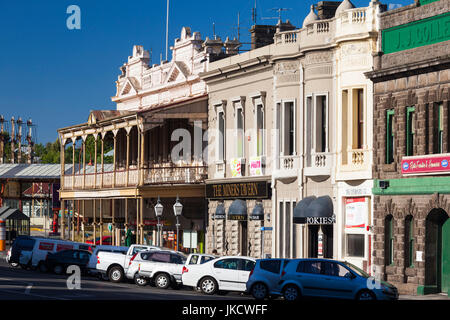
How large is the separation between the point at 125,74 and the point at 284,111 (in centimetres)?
2550

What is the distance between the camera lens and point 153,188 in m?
55.6

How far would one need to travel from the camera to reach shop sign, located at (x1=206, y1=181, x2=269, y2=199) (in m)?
48.9

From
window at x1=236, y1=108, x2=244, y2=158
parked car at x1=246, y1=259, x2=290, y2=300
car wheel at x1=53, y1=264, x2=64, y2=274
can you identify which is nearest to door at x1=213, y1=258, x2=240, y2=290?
parked car at x1=246, y1=259, x2=290, y2=300

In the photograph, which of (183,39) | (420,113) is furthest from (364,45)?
(183,39)

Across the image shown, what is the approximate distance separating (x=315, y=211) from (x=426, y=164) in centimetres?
658

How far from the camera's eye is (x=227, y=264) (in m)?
38.9

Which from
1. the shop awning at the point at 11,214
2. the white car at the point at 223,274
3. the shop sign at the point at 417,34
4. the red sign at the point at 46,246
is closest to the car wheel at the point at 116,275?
the white car at the point at 223,274

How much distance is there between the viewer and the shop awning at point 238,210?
50.5m

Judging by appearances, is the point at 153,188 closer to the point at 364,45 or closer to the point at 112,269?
the point at 112,269

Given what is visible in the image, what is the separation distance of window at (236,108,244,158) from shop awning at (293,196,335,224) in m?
7.38

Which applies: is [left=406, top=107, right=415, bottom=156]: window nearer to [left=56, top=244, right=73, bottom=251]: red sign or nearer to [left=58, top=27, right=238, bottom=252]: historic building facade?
[left=58, top=27, right=238, bottom=252]: historic building facade

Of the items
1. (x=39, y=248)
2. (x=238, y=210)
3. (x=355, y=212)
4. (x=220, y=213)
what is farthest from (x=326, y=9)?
(x=39, y=248)

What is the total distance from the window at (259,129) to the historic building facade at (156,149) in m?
5.60

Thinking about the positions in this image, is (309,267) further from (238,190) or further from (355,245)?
(238,190)
